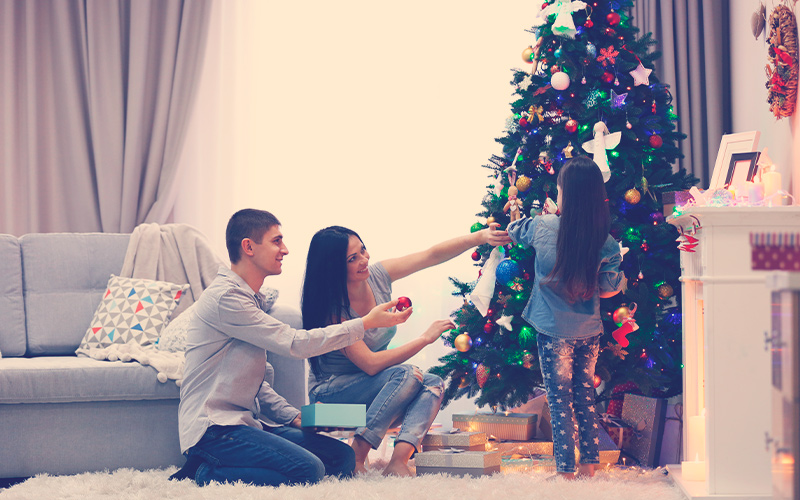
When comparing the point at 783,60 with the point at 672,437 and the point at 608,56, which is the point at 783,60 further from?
the point at 672,437

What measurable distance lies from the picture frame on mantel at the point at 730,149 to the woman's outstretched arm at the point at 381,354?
1.14 metres

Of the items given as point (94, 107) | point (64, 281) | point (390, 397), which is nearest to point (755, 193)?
point (390, 397)

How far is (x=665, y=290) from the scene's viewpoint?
9.65ft

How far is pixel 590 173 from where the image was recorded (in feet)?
8.46

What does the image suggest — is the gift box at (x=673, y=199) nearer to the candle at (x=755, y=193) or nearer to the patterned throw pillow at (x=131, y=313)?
the candle at (x=755, y=193)

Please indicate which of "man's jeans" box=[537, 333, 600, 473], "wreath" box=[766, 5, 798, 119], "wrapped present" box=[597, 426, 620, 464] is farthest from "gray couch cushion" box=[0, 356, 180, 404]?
"wreath" box=[766, 5, 798, 119]

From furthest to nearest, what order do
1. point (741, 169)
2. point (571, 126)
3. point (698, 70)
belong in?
1. point (698, 70)
2. point (571, 126)
3. point (741, 169)

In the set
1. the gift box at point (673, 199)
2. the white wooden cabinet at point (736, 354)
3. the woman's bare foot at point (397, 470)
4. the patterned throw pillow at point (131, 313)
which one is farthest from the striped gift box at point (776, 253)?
the patterned throw pillow at point (131, 313)

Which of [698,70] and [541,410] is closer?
[541,410]

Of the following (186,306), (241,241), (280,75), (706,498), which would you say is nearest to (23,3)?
(280,75)

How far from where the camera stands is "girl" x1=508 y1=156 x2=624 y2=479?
2.57m

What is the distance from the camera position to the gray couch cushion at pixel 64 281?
3.31 m

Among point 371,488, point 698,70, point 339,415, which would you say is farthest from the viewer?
point 698,70

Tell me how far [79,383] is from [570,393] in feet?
6.12
